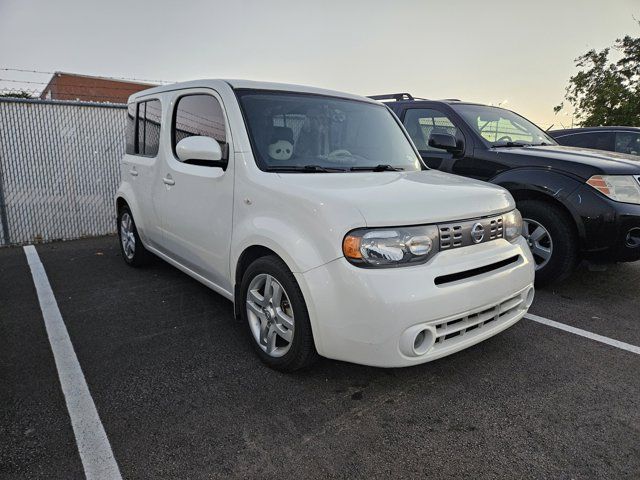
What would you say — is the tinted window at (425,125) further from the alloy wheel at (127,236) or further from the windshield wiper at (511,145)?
the alloy wheel at (127,236)

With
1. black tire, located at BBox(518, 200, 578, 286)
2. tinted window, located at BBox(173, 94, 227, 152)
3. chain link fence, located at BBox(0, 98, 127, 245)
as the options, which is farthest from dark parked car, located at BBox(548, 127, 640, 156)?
chain link fence, located at BBox(0, 98, 127, 245)

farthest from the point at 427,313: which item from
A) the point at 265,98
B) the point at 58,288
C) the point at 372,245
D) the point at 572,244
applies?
the point at 58,288

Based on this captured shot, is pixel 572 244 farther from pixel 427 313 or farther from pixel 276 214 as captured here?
pixel 276 214

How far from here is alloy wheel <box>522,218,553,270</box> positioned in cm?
431

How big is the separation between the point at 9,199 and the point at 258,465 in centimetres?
612

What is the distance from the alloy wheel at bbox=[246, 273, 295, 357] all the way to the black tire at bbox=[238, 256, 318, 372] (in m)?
0.04

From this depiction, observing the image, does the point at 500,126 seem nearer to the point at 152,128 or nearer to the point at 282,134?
the point at 282,134

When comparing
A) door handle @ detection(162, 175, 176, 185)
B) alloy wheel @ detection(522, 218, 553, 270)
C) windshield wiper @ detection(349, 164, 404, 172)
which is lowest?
alloy wheel @ detection(522, 218, 553, 270)

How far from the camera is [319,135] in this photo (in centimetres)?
324

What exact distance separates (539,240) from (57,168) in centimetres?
653

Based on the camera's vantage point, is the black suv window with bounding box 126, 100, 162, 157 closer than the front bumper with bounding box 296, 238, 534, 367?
No

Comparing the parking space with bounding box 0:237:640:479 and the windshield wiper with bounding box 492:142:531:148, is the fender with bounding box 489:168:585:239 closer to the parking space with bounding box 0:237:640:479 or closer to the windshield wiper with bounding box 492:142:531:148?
the windshield wiper with bounding box 492:142:531:148

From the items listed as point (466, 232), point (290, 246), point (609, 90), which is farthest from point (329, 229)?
point (609, 90)

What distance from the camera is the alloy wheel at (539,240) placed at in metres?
4.31
